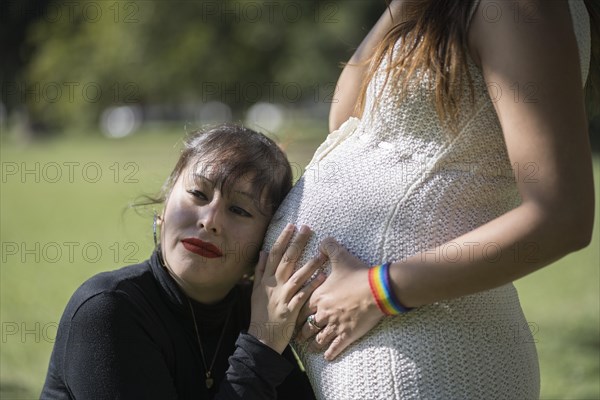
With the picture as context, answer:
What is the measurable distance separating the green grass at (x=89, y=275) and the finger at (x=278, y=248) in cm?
75

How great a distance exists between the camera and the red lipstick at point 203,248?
2.34 meters

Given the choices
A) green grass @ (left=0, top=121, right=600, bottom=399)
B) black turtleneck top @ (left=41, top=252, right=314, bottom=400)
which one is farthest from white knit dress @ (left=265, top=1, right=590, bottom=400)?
green grass @ (left=0, top=121, right=600, bottom=399)

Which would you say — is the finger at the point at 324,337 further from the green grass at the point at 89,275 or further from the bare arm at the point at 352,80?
the green grass at the point at 89,275

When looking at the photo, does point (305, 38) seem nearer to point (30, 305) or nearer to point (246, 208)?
point (30, 305)

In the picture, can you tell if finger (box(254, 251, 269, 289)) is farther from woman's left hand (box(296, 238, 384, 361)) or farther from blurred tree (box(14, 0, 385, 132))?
blurred tree (box(14, 0, 385, 132))

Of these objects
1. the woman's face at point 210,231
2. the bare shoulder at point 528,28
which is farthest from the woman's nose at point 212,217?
the bare shoulder at point 528,28

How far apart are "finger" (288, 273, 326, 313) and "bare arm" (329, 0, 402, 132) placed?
59cm

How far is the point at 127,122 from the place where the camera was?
153 ft

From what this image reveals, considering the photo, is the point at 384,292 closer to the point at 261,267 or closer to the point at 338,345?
the point at 338,345

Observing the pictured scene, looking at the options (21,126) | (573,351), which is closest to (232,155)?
(573,351)

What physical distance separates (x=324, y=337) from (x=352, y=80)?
2.85ft

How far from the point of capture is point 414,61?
6.30ft

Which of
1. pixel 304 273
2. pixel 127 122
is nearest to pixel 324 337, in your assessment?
pixel 304 273

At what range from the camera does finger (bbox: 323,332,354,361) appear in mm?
1989
